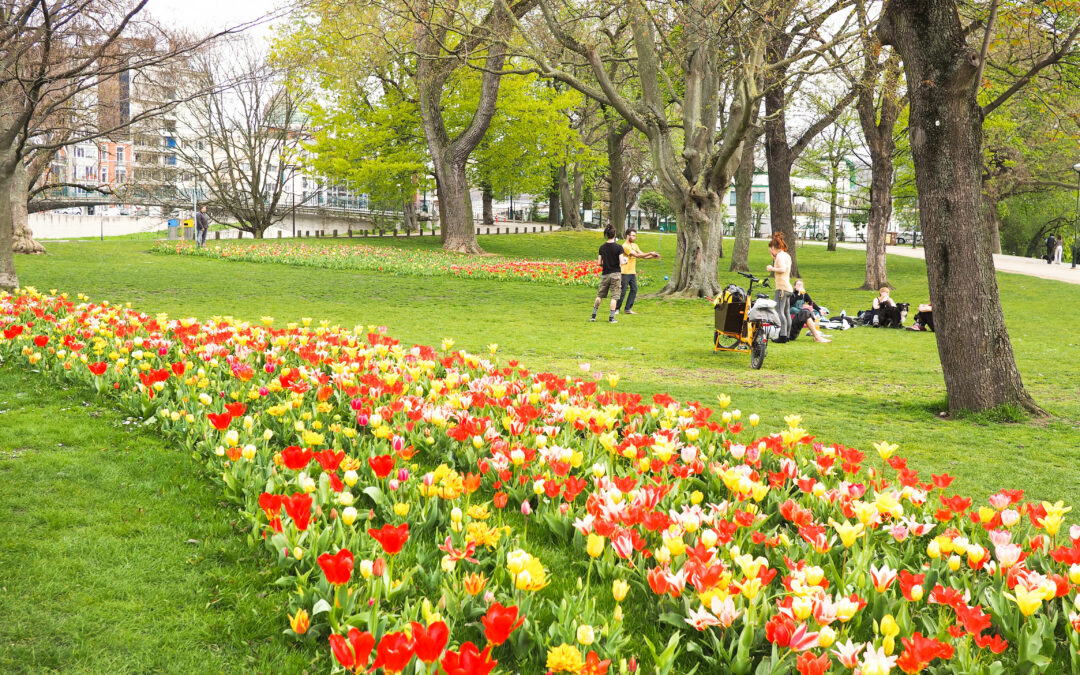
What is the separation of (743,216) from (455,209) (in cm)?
1088

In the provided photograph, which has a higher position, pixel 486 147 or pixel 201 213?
pixel 486 147

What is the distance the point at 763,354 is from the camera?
10375mm

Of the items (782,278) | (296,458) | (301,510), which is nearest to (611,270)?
(782,278)

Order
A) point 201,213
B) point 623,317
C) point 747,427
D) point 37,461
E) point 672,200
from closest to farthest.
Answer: point 37,461 → point 747,427 → point 623,317 → point 672,200 → point 201,213

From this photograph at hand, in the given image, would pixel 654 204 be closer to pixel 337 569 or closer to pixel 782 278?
pixel 782 278

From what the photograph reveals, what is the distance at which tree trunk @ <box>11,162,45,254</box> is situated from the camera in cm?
Answer: 2575

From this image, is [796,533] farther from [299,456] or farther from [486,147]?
[486,147]

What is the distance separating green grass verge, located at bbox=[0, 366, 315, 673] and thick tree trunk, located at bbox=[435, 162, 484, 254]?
27.5 meters

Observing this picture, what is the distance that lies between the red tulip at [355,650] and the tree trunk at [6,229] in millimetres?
14601

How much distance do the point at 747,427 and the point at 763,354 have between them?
374 cm

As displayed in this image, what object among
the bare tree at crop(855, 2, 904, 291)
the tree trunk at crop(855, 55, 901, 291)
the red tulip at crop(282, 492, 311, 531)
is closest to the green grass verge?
the red tulip at crop(282, 492, 311, 531)

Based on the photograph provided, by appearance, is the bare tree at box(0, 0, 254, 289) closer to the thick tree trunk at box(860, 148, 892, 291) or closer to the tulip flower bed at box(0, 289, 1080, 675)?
the tulip flower bed at box(0, 289, 1080, 675)

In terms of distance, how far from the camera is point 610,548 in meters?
3.39

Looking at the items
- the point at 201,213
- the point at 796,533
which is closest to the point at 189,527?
the point at 796,533
